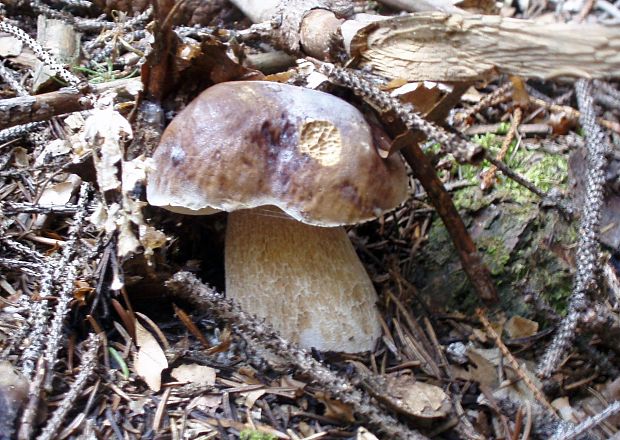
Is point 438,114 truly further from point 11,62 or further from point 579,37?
point 11,62

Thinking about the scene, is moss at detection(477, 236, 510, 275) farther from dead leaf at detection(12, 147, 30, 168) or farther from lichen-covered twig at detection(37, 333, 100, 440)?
dead leaf at detection(12, 147, 30, 168)

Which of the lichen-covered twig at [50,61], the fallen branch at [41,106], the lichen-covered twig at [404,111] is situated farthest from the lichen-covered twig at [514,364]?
the lichen-covered twig at [50,61]

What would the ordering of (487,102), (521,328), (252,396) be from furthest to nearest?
(487,102), (521,328), (252,396)

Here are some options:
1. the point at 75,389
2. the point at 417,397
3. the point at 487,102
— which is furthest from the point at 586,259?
the point at 75,389

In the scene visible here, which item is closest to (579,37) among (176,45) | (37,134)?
(176,45)

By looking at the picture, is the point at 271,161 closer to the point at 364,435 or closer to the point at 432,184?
the point at 432,184
